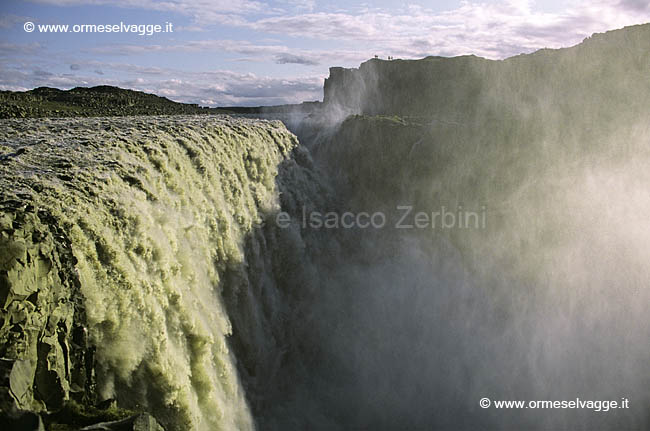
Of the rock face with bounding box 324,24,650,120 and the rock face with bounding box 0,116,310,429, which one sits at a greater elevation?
the rock face with bounding box 324,24,650,120

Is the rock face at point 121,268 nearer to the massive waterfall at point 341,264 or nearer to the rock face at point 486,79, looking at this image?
the massive waterfall at point 341,264

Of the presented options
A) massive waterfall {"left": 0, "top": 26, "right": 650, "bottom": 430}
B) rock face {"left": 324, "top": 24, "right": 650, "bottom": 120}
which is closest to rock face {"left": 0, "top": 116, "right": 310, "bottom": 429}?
massive waterfall {"left": 0, "top": 26, "right": 650, "bottom": 430}

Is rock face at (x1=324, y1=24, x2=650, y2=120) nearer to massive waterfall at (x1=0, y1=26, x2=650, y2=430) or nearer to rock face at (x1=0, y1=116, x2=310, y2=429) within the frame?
massive waterfall at (x1=0, y1=26, x2=650, y2=430)

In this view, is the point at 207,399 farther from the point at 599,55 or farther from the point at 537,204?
the point at 599,55

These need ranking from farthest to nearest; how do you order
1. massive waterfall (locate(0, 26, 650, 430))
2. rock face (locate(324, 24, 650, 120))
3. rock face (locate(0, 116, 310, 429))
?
rock face (locate(324, 24, 650, 120))
massive waterfall (locate(0, 26, 650, 430))
rock face (locate(0, 116, 310, 429))

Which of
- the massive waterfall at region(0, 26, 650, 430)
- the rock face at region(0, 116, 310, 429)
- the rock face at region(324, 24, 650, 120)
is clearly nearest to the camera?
the rock face at region(0, 116, 310, 429)

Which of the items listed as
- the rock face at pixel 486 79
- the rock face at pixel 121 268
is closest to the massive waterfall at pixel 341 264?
the rock face at pixel 121 268

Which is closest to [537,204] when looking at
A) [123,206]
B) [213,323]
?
[213,323]

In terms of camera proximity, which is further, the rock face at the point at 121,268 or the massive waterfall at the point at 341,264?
the massive waterfall at the point at 341,264
